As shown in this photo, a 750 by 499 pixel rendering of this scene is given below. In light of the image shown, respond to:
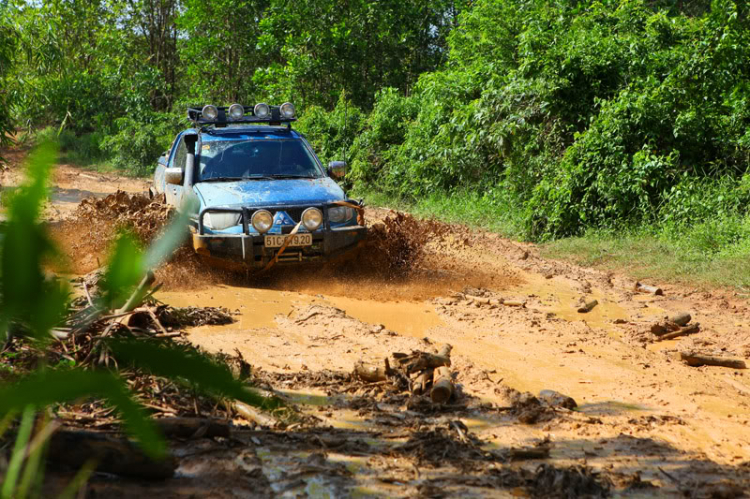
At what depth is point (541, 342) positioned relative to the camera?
19.9 feet

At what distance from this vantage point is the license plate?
7512 mm

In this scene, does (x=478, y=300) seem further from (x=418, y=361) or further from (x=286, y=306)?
(x=418, y=361)

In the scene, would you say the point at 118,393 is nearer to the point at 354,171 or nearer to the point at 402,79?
the point at 354,171

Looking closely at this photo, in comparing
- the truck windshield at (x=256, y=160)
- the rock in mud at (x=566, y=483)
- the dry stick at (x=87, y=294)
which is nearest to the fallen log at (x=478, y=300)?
the truck windshield at (x=256, y=160)

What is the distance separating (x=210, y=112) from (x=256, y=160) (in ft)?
2.97

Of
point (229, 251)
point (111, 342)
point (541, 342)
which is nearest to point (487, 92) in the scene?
point (229, 251)

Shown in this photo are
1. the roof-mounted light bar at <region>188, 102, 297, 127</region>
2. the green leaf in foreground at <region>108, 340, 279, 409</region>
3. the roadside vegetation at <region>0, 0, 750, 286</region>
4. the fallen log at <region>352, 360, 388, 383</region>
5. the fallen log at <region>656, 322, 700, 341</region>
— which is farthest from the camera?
the roadside vegetation at <region>0, 0, 750, 286</region>

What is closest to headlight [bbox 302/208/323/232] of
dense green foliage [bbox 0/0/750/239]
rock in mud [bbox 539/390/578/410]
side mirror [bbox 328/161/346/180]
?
side mirror [bbox 328/161/346/180]

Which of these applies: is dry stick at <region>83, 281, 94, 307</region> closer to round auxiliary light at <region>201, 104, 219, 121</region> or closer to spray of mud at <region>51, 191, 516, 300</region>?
spray of mud at <region>51, 191, 516, 300</region>

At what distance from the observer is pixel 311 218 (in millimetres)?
7652

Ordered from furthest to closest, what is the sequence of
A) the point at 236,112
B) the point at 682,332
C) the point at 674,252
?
the point at 674,252, the point at 236,112, the point at 682,332

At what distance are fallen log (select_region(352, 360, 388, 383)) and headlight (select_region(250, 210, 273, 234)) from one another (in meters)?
2.96

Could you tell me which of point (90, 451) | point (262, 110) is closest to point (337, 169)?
point (262, 110)

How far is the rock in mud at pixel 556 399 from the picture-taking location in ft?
14.5
